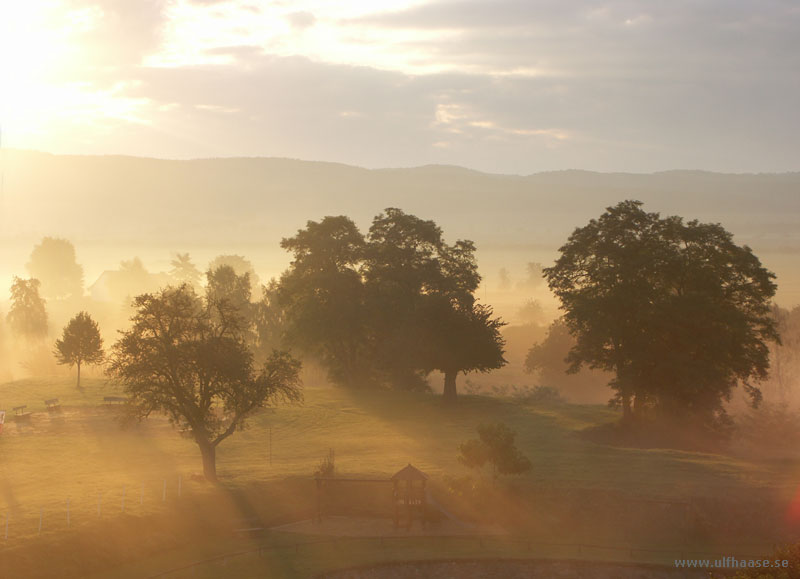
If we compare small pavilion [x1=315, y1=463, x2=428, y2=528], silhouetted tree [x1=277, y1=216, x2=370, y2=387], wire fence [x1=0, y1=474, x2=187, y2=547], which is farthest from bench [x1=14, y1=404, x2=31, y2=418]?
small pavilion [x1=315, y1=463, x2=428, y2=528]

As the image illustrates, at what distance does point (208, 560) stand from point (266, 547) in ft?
11.1

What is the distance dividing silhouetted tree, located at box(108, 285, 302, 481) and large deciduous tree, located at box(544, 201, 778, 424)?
3172 centimetres

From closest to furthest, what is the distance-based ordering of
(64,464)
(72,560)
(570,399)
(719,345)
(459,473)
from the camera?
(72,560), (459,473), (64,464), (719,345), (570,399)

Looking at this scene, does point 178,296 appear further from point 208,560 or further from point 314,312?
point 314,312

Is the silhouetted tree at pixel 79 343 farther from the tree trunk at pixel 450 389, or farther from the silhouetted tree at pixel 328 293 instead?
the tree trunk at pixel 450 389

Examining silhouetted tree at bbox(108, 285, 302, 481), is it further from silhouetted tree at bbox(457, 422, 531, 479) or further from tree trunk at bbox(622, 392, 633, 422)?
tree trunk at bbox(622, 392, 633, 422)

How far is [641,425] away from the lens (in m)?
66.5

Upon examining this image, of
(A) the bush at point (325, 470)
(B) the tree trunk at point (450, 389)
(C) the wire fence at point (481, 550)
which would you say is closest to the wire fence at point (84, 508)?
(C) the wire fence at point (481, 550)

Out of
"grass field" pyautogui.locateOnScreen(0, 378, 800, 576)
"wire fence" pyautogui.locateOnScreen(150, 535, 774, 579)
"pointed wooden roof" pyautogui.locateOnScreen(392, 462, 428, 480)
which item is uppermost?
"pointed wooden roof" pyautogui.locateOnScreen(392, 462, 428, 480)

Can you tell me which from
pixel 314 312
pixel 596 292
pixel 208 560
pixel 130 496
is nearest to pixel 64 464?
pixel 130 496

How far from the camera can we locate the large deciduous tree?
2537 inches

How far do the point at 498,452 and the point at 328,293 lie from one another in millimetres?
45118

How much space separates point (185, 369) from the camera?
50.9 metres

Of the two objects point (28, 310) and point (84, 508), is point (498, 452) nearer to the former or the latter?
point (84, 508)
